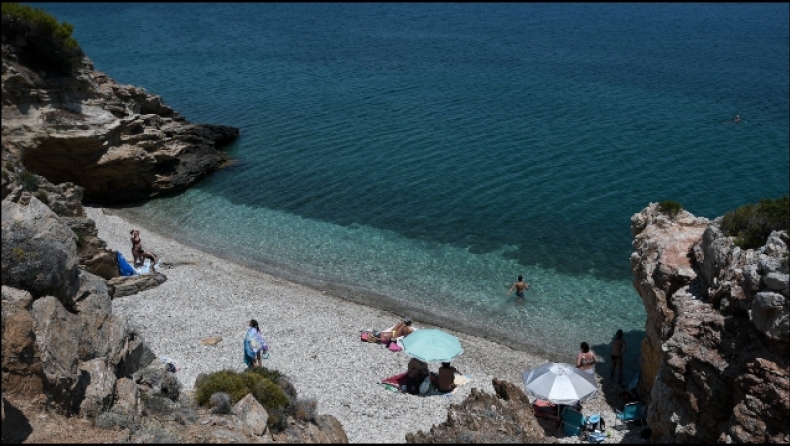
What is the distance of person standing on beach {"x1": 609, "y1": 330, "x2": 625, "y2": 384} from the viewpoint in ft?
73.3

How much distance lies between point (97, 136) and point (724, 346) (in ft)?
94.4

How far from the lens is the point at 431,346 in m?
20.9

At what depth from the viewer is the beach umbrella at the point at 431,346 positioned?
67.3 feet

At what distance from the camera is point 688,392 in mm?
15867

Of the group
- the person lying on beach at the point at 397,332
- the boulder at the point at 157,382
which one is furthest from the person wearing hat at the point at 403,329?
the boulder at the point at 157,382

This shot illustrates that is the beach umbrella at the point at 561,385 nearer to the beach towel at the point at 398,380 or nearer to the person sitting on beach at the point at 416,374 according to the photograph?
the person sitting on beach at the point at 416,374

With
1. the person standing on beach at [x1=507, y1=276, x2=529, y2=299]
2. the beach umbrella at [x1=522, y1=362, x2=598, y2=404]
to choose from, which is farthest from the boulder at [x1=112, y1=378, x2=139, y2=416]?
the person standing on beach at [x1=507, y1=276, x2=529, y2=299]

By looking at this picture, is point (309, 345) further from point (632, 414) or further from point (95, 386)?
point (632, 414)

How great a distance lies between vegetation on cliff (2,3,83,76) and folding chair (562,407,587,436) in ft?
84.8

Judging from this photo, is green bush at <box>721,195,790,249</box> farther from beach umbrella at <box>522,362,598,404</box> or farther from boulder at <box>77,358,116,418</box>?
boulder at <box>77,358,116,418</box>

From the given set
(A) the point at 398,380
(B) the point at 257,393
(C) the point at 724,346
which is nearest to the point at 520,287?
(A) the point at 398,380

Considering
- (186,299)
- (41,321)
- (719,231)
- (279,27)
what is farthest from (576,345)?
(279,27)

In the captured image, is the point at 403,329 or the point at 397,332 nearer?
the point at 403,329

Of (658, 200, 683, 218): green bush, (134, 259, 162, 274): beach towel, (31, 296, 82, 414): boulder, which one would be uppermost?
(658, 200, 683, 218): green bush
